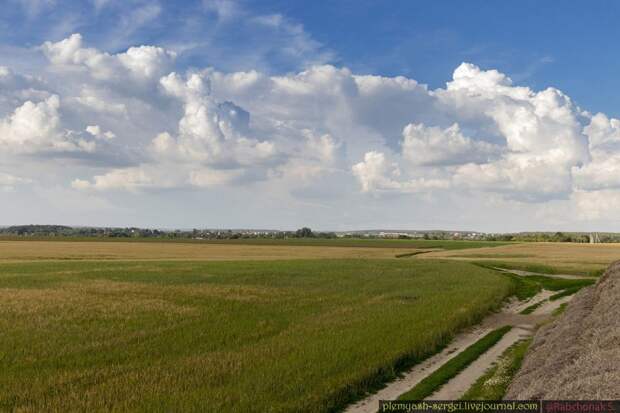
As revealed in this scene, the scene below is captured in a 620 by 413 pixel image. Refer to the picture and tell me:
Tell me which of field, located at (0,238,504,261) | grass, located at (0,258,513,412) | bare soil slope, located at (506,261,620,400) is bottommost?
field, located at (0,238,504,261)

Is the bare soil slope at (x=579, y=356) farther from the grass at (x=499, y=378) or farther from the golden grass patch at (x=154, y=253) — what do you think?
the golden grass patch at (x=154, y=253)

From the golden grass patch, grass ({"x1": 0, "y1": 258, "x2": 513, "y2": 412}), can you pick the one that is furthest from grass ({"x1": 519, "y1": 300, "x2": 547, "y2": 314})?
the golden grass patch

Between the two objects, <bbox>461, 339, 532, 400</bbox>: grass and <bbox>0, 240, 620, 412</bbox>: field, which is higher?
<bbox>0, 240, 620, 412</bbox>: field

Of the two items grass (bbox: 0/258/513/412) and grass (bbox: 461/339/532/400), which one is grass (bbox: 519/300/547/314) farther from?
grass (bbox: 461/339/532/400)

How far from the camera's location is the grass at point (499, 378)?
15612mm

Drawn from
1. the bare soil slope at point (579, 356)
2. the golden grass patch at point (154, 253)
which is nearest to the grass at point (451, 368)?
the bare soil slope at point (579, 356)

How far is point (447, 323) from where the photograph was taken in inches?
1039

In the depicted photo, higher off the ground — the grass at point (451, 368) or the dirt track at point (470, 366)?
the grass at point (451, 368)

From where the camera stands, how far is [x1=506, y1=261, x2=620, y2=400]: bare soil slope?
1130cm

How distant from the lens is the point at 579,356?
14570 millimetres

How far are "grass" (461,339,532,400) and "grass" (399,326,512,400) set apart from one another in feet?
3.34

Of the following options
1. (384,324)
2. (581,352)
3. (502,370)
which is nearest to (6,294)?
(384,324)

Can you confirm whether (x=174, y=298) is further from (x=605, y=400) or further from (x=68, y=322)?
(x=605, y=400)

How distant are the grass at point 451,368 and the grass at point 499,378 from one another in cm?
102
